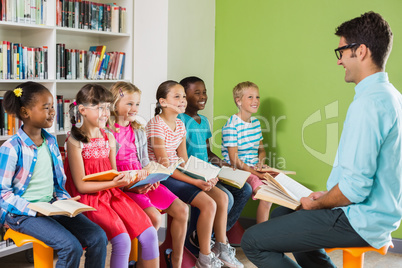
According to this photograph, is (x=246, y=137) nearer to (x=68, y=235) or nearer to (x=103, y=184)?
(x=103, y=184)

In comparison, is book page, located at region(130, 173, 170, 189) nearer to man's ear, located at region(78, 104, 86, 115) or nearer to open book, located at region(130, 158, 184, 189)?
open book, located at region(130, 158, 184, 189)

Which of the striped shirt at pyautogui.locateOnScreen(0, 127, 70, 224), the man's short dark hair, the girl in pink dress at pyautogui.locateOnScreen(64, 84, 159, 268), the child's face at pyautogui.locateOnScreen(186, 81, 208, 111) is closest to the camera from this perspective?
the man's short dark hair

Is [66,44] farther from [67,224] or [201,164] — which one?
[67,224]

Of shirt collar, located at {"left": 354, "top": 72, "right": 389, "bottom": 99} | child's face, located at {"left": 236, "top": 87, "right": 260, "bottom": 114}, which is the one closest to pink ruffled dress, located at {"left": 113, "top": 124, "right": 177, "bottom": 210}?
child's face, located at {"left": 236, "top": 87, "right": 260, "bottom": 114}

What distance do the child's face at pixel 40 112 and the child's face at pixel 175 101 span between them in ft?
3.05

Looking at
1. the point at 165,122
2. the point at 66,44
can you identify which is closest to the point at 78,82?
the point at 66,44

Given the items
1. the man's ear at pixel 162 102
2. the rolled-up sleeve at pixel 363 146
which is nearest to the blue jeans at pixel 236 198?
the man's ear at pixel 162 102

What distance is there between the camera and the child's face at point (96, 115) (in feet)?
7.72

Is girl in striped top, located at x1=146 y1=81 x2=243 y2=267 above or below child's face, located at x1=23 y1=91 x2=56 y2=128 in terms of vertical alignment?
below

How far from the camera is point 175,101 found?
2873mm

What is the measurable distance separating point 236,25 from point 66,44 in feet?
4.26

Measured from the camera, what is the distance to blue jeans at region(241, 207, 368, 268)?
1.82m

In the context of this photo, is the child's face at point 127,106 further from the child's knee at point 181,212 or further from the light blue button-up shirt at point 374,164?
the light blue button-up shirt at point 374,164

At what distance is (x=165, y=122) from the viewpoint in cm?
286
